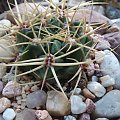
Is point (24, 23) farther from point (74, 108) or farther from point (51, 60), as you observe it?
point (74, 108)

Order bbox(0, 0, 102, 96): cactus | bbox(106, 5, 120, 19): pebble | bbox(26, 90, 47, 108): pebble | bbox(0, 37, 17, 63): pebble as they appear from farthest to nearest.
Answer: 1. bbox(106, 5, 120, 19): pebble
2. bbox(0, 37, 17, 63): pebble
3. bbox(26, 90, 47, 108): pebble
4. bbox(0, 0, 102, 96): cactus

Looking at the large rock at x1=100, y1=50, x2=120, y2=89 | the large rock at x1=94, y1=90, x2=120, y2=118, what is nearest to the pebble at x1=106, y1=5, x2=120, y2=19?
the large rock at x1=100, y1=50, x2=120, y2=89

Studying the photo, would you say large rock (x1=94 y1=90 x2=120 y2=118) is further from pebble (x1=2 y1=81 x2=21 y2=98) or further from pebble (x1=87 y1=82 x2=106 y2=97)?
pebble (x1=2 y1=81 x2=21 y2=98)

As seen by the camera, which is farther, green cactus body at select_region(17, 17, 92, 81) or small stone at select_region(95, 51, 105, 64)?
small stone at select_region(95, 51, 105, 64)

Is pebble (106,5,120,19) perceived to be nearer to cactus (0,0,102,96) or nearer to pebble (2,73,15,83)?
cactus (0,0,102,96)

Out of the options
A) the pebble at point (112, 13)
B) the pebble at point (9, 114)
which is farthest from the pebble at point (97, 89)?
the pebble at point (112, 13)

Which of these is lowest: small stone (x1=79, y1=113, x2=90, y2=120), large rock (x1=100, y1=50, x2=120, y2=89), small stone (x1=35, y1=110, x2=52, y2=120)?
small stone (x1=79, y1=113, x2=90, y2=120)

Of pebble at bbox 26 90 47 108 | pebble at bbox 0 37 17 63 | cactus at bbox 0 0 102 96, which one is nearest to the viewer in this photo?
cactus at bbox 0 0 102 96

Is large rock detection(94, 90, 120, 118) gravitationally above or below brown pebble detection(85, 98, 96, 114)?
below
